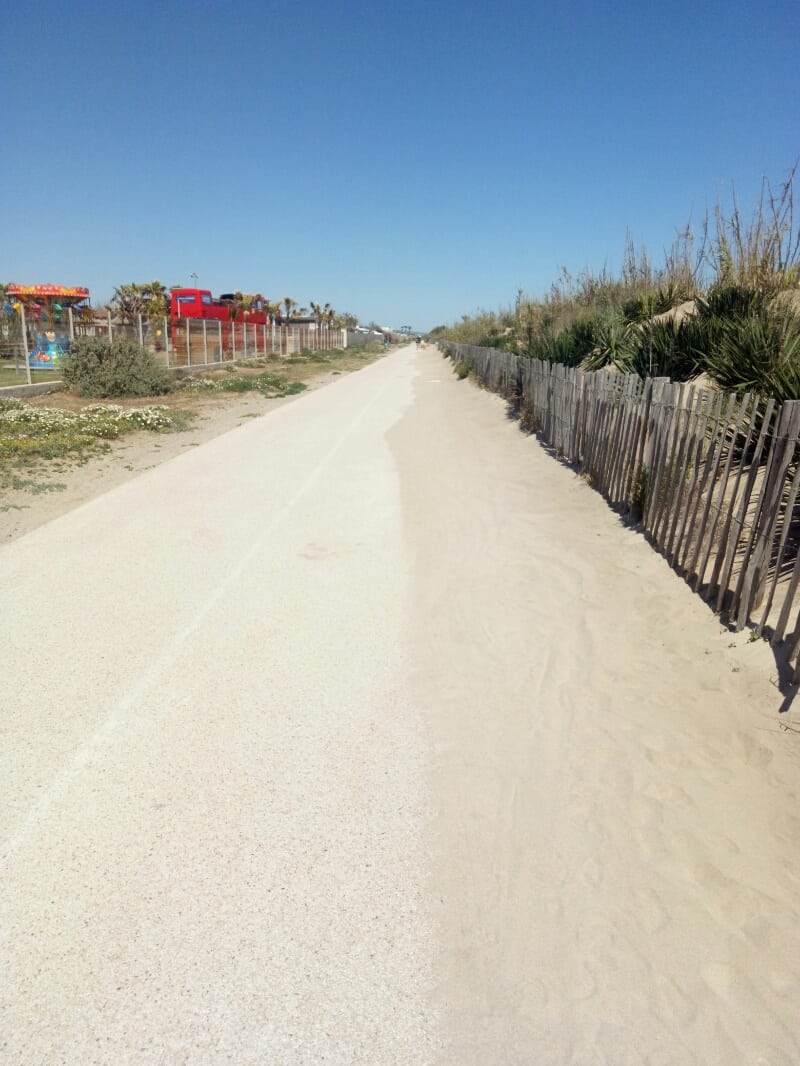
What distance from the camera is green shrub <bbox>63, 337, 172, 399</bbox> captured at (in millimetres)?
21750

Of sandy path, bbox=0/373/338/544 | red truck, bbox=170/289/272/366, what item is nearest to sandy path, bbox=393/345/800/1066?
sandy path, bbox=0/373/338/544

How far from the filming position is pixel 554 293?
22.6 metres

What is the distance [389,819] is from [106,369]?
21.8 meters

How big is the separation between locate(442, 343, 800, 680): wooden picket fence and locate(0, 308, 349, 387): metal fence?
16.9 m

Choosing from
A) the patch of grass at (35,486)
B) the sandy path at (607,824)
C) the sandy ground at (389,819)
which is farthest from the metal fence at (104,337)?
the sandy path at (607,824)

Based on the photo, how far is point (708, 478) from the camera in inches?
227

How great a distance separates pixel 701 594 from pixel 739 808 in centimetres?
260

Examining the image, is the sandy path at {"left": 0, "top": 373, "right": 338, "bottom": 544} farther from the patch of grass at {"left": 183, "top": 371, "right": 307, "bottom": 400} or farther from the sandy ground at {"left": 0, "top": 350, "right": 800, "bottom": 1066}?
the patch of grass at {"left": 183, "top": 371, "right": 307, "bottom": 400}

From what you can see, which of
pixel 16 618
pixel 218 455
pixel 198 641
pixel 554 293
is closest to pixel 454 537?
pixel 198 641

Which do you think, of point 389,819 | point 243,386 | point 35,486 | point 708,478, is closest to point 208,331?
point 243,386

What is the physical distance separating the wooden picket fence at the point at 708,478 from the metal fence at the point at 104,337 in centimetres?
1693

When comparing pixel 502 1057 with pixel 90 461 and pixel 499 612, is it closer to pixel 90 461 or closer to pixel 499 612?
pixel 499 612

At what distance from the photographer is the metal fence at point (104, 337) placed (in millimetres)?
22719

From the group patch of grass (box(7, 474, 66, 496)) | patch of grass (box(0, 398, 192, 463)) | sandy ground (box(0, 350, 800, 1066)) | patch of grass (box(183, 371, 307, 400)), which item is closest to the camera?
sandy ground (box(0, 350, 800, 1066))
